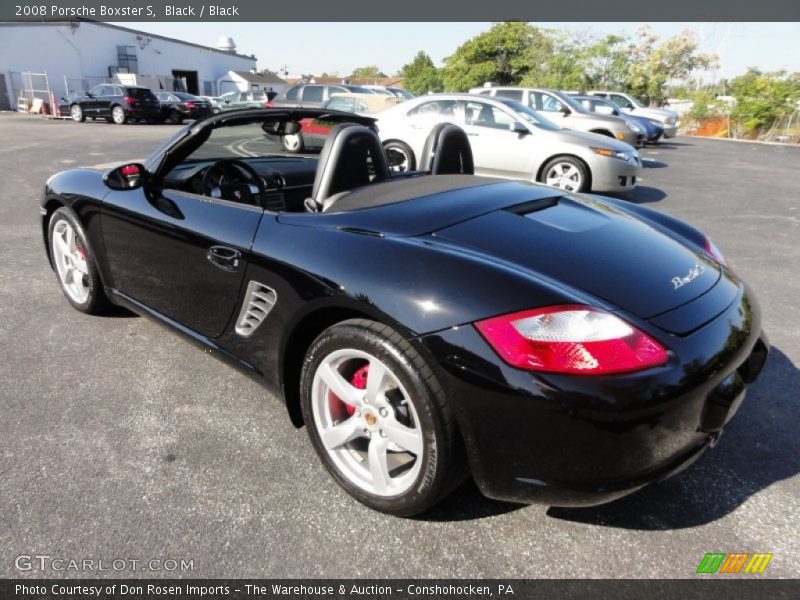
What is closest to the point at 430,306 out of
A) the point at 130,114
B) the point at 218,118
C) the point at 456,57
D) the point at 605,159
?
the point at 218,118

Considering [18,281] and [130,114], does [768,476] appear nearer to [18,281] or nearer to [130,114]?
[18,281]

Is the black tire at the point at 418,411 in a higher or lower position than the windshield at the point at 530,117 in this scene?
lower

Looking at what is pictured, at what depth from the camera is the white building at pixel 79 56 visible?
32.3 m

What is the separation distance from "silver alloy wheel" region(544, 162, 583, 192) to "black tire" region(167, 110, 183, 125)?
19.4m

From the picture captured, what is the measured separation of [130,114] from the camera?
70.2 ft

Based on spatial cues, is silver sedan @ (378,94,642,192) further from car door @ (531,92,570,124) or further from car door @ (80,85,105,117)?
car door @ (80,85,105,117)

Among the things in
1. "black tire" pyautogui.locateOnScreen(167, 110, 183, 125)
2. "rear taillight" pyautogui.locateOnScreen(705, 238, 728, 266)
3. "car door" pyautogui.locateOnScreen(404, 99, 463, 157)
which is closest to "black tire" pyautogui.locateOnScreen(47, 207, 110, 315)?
"rear taillight" pyautogui.locateOnScreen(705, 238, 728, 266)

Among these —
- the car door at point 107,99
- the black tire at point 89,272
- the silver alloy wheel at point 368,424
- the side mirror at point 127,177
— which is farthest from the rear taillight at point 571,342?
the car door at point 107,99

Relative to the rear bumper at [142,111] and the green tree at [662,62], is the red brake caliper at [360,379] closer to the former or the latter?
the rear bumper at [142,111]

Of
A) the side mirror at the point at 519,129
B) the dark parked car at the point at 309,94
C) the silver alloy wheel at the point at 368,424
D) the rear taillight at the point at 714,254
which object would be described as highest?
the dark parked car at the point at 309,94

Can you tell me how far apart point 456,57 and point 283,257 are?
54336 mm

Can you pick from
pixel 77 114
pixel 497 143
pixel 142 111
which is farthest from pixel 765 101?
pixel 77 114

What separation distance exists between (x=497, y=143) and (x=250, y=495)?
7.28 metres

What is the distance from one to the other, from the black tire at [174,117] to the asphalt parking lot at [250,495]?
2185 cm
